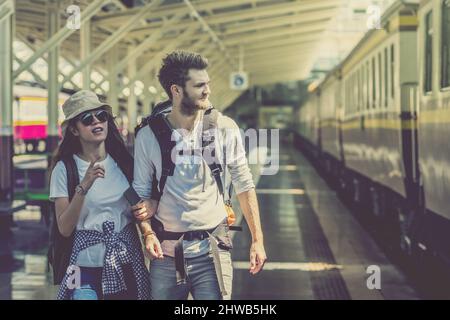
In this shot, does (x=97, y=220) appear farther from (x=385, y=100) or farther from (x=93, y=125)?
(x=385, y=100)

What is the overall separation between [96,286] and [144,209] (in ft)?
1.33

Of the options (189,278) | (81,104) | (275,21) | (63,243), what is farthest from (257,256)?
(275,21)

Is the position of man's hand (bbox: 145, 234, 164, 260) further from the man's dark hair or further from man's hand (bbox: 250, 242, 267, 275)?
the man's dark hair

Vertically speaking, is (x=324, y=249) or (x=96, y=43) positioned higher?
(x=96, y=43)

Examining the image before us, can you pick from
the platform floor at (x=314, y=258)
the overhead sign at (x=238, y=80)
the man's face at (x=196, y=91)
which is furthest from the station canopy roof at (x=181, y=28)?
the man's face at (x=196, y=91)

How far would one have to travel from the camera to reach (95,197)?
3.96m

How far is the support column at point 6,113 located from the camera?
424 inches

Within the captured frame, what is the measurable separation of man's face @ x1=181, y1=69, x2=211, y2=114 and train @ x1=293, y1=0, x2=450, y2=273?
4.07m

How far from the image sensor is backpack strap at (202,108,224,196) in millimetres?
3939

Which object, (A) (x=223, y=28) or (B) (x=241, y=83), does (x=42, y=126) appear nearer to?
(B) (x=241, y=83)

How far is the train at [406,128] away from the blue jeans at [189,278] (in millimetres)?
3995

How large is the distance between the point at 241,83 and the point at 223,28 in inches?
201

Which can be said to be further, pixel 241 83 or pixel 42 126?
pixel 42 126

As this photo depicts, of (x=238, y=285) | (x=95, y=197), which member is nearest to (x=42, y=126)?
(x=238, y=285)
